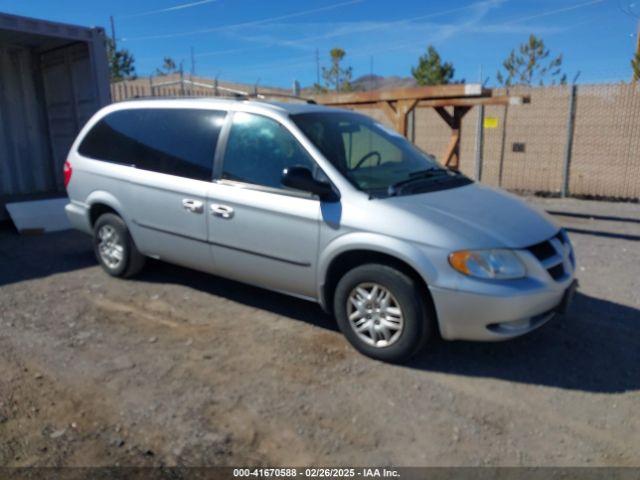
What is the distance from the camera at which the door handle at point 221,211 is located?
436cm

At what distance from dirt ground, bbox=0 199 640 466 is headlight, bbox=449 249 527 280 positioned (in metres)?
0.79

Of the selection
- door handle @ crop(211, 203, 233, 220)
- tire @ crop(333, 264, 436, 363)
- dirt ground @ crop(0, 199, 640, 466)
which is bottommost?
dirt ground @ crop(0, 199, 640, 466)

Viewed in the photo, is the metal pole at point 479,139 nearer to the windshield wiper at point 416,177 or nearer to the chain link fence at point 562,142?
the chain link fence at point 562,142

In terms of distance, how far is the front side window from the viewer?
13.8ft

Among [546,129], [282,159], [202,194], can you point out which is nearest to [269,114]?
[282,159]

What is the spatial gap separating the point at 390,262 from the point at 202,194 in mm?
1783

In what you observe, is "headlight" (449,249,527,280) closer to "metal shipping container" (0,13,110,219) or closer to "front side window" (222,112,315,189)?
"front side window" (222,112,315,189)

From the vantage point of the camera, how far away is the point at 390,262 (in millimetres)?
3750

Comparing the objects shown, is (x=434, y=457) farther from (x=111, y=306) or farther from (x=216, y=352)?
(x=111, y=306)

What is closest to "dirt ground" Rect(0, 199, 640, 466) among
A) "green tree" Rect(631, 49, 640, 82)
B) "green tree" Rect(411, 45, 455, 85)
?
"green tree" Rect(631, 49, 640, 82)

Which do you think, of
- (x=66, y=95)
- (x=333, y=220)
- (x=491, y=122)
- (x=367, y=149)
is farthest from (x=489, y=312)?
(x=491, y=122)

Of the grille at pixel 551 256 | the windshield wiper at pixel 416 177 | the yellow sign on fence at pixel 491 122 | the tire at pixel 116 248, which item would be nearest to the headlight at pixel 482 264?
the grille at pixel 551 256

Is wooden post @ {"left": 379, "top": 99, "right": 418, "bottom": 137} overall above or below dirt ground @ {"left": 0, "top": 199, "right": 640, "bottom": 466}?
above

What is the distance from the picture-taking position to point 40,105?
9.94 metres
